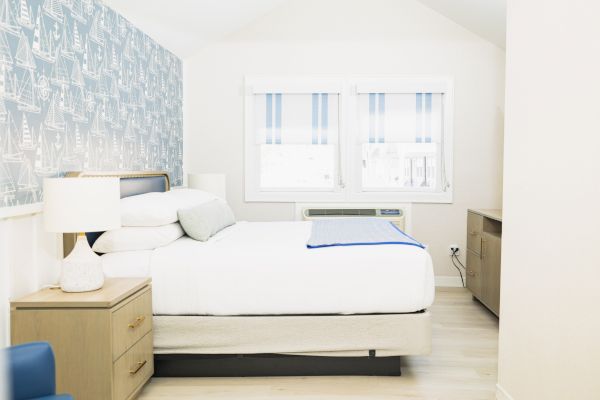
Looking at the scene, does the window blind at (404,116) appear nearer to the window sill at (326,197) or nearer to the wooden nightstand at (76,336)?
the window sill at (326,197)

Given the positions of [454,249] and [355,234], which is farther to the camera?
[454,249]

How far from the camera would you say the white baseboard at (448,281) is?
16.4 ft

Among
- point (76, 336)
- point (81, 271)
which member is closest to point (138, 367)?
point (76, 336)

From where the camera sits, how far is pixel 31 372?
4.91 ft

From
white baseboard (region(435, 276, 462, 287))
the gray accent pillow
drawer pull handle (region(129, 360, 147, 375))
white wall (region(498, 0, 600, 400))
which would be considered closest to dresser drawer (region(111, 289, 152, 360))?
drawer pull handle (region(129, 360, 147, 375))

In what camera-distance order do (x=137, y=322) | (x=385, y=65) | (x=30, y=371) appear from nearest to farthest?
(x=30, y=371) → (x=137, y=322) → (x=385, y=65)

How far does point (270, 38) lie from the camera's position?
5023 mm

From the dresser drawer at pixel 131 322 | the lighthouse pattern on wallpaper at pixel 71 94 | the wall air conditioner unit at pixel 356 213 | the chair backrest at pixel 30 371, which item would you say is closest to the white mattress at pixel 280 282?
the dresser drawer at pixel 131 322

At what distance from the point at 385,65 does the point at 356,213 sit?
1477 millimetres

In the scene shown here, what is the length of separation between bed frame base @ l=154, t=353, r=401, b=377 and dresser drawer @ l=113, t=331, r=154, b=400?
188mm

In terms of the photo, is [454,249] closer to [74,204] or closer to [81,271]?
[81,271]

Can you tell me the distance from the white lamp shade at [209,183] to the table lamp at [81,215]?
7.63ft

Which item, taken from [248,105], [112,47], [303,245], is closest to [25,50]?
[112,47]

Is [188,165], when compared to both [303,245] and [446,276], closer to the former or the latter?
[303,245]
